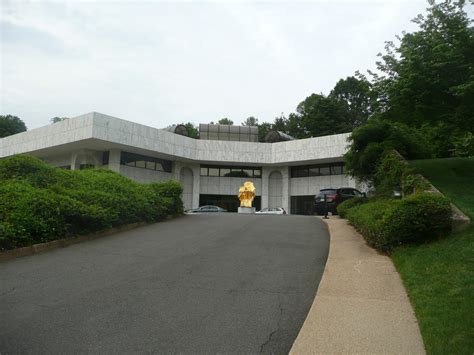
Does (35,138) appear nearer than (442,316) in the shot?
No

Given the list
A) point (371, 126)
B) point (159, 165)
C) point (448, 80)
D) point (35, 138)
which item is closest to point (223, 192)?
point (159, 165)

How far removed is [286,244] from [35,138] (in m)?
35.6

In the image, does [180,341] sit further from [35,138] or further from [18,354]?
[35,138]

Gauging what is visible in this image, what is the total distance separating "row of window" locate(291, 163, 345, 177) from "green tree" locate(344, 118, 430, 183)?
22773 millimetres

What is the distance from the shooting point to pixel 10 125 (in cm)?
6606

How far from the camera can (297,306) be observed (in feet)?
19.7

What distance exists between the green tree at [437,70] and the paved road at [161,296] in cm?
625

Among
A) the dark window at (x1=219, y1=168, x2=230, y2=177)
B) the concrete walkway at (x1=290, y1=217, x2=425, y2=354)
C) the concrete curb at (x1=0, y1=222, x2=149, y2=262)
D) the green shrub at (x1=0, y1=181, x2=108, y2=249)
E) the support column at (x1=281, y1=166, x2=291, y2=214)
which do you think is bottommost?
the concrete walkway at (x1=290, y1=217, x2=425, y2=354)

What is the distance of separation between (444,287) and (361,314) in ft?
4.39

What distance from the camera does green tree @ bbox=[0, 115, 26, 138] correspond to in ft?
212

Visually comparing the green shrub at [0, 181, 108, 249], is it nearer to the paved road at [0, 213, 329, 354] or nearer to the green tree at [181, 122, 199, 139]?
the paved road at [0, 213, 329, 354]

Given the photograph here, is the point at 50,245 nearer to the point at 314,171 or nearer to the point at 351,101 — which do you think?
the point at 314,171

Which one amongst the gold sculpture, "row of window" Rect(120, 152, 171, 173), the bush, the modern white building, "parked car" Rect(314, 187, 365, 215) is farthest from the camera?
"row of window" Rect(120, 152, 171, 173)

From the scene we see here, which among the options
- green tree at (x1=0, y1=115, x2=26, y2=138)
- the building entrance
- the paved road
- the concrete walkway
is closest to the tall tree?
the building entrance
